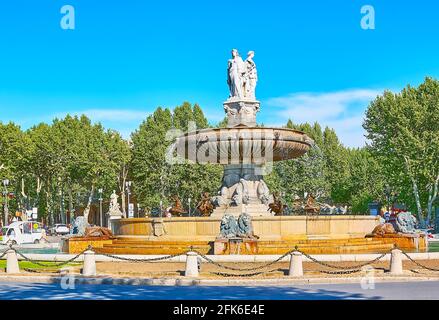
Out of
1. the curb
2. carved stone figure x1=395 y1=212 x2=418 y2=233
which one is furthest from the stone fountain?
the curb

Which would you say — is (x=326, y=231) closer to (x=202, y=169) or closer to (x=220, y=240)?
(x=220, y=240)

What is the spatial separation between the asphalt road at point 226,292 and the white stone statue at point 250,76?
1711 centimetres

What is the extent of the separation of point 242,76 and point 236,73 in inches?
13.2

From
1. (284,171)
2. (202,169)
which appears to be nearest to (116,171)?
(202,169)

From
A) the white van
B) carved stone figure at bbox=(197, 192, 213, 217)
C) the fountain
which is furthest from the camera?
the white van

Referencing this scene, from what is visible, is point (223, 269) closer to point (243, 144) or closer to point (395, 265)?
point (395, 265)

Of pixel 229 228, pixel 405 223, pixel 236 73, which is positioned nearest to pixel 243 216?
pixel 229 228

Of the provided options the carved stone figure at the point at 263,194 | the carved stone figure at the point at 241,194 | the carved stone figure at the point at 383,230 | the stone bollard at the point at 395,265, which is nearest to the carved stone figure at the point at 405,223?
the carved stone figure at the point at 383,230

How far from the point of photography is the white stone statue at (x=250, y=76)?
3077cm

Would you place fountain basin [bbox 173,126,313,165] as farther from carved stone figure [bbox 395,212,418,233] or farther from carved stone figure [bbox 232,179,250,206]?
carved stone figure [bbox 395,212,418,233]

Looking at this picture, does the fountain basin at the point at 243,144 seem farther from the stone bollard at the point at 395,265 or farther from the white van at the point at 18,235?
the white van at the point at 18,235

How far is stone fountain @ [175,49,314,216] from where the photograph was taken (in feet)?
90.0

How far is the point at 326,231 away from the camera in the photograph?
2431 centimetres
